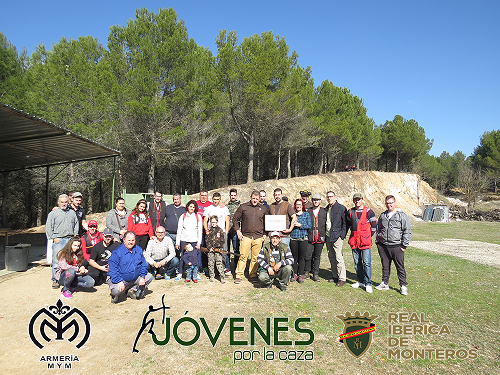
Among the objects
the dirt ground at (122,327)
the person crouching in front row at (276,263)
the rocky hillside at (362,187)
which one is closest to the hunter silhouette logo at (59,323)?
the dirt ground at (122,327)

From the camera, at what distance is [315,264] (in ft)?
20.6

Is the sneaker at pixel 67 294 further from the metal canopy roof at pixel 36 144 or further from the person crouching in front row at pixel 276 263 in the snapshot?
the metal canopy roof at pixel 36 144

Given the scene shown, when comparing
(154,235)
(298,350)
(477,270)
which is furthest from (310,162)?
(298,350)

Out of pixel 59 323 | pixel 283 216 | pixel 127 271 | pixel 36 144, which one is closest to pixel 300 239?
pixel 283 216

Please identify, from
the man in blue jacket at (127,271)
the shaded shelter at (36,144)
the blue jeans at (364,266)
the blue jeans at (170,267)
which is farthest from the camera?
the shaded shelter at (36,144)

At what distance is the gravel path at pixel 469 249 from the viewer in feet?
29.2

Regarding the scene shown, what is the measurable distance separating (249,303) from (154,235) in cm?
280

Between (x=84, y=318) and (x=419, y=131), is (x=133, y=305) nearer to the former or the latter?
(x=84, y=318)

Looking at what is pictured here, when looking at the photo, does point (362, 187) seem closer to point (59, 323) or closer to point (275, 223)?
point (275, 223)

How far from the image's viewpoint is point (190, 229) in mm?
6109

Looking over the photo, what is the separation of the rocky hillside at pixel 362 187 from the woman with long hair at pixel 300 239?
12.1 m

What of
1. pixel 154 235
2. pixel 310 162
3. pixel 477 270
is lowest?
pixel 477 270

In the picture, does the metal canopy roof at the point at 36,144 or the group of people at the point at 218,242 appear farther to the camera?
the metal canopy roof at the point at 36,144

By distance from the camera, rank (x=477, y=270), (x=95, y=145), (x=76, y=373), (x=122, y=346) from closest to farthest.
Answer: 1. (x=76, y=373)
2. (x=122, y=346)
3. (x=477, y=270)
4. (x=95, y=145)
